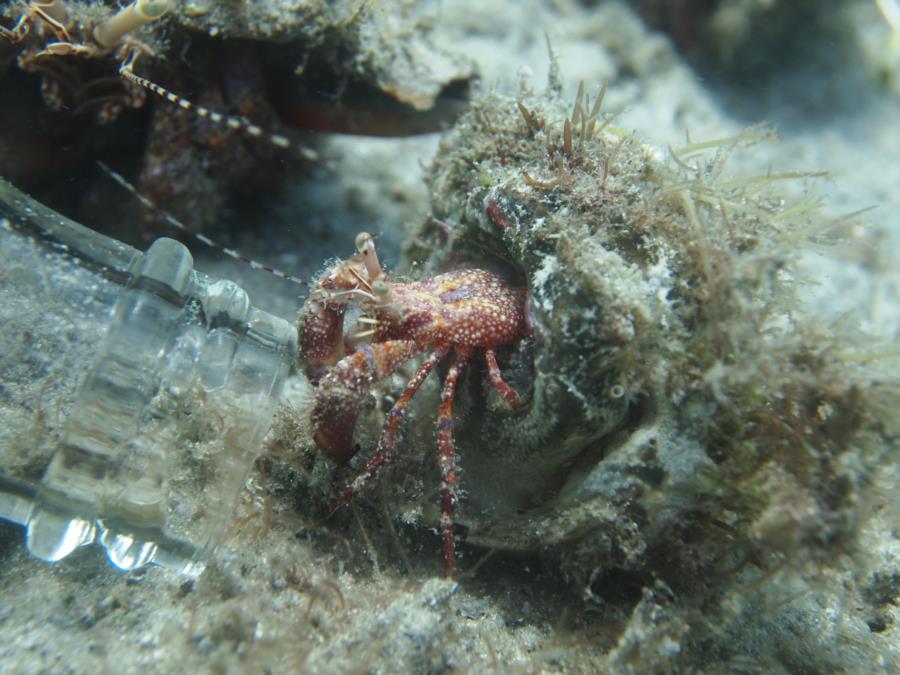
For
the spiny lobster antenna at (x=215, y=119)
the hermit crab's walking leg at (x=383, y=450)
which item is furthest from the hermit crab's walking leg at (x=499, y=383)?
the spiny lobster antenna at (x=215, y=119)

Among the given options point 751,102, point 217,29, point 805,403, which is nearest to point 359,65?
point 217,29

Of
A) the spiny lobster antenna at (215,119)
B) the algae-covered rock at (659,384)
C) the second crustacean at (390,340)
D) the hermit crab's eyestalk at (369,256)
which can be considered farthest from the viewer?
the spiny lobster antenna at (215,119)

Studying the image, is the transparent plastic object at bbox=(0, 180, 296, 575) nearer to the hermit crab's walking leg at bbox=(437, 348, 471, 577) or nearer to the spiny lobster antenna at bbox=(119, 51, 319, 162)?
the hermit crab's walking leg at bbox=(437, 348, 471, 577)

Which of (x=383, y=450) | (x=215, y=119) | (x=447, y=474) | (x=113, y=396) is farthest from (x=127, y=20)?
(x=447, y=474)

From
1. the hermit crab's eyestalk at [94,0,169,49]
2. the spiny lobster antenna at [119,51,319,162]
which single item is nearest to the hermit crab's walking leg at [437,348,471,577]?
the spiny lobster antenna at [119,51,319,162]

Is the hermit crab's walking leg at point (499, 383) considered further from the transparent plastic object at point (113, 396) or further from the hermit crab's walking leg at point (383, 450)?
the transparent plastic object at point (113, 396)

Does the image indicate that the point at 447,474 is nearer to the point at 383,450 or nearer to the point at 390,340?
the point at 383,450
